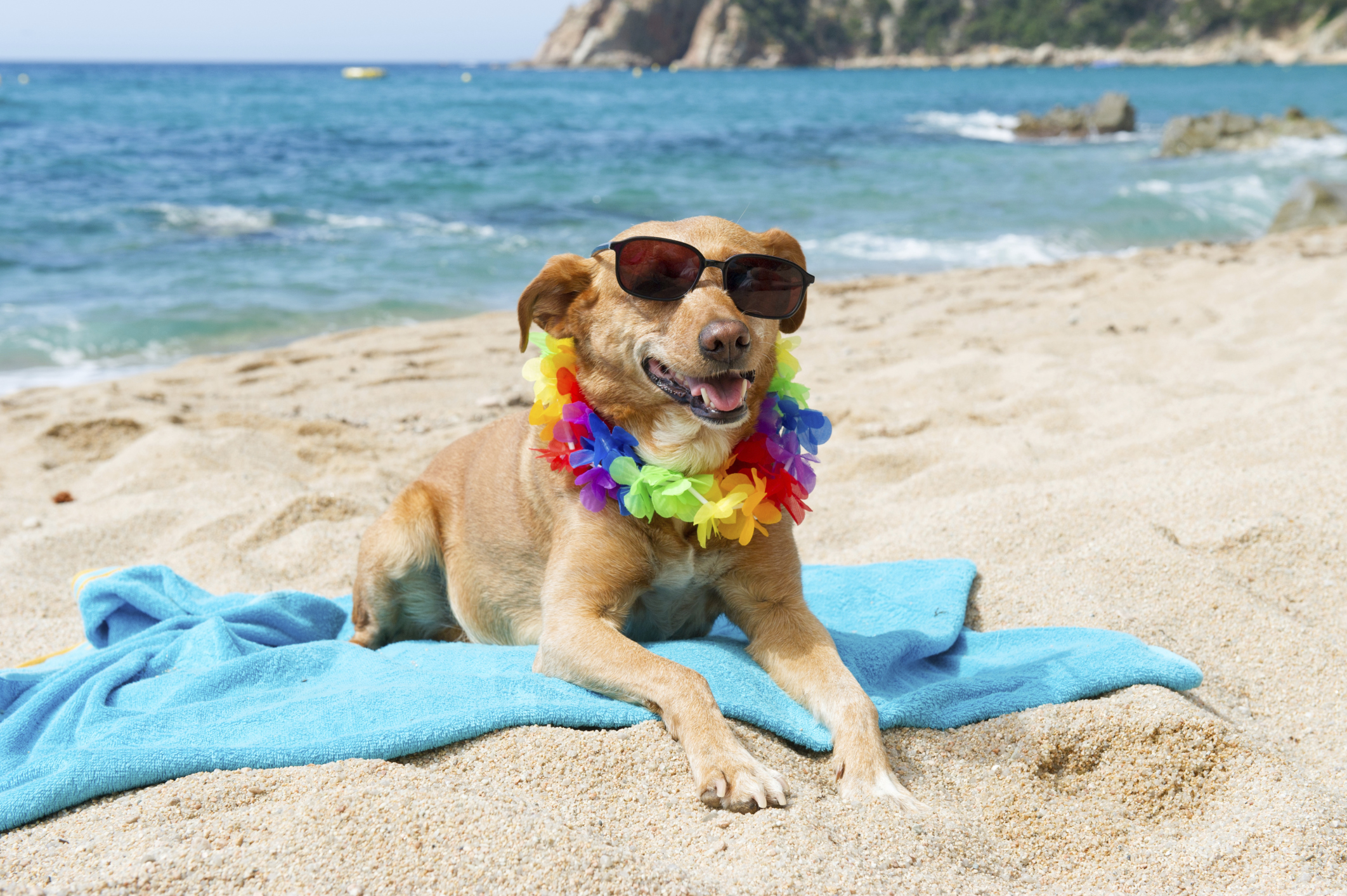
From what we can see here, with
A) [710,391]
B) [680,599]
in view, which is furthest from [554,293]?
[680,599]

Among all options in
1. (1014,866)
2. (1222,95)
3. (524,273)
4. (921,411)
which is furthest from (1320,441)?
(1222,95)

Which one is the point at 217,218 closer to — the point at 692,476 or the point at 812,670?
the point at 692,476

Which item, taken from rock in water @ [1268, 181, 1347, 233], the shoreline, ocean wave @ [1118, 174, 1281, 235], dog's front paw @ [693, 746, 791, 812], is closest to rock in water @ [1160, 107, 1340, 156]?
ocean wave @ [1118, 174, 1281, 235]

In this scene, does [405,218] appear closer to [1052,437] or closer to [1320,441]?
[1052,437]

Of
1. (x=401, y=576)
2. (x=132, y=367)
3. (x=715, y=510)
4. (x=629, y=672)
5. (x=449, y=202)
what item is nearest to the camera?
(x=629, y=672)

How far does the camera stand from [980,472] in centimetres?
526

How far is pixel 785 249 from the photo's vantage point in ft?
11.9

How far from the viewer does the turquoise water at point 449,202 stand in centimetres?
1183

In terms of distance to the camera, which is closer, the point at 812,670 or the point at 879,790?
the point at 879,790

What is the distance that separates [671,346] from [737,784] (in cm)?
136

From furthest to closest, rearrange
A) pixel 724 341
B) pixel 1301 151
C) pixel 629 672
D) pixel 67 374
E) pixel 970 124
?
pixel 970 124 → pixel 1301 151 → pixel 67 374 → pixel 724 341 → pixel 629 672

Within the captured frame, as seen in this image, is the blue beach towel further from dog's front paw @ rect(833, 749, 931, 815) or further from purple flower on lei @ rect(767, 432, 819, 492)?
purple flower on lei @ rect(767, 432, 819, 492)

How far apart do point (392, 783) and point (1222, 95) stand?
203 ft

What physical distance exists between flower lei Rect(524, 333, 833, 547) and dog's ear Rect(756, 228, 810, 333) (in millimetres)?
66
